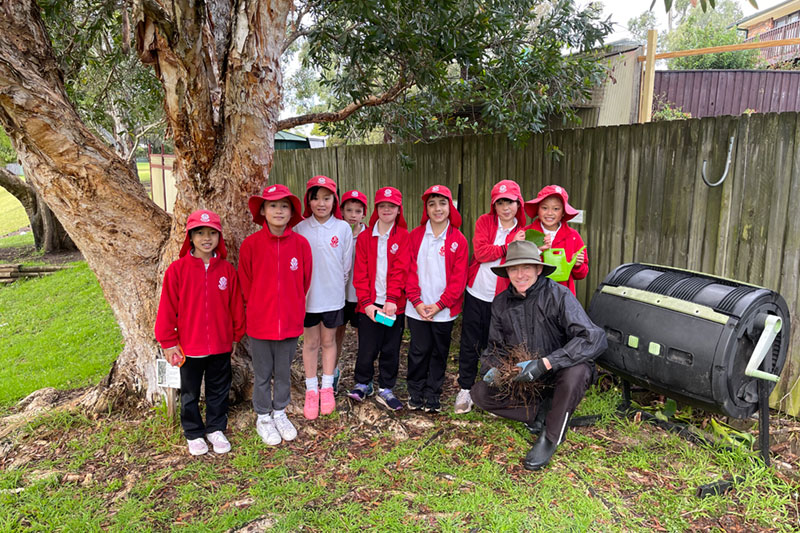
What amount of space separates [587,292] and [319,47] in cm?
380

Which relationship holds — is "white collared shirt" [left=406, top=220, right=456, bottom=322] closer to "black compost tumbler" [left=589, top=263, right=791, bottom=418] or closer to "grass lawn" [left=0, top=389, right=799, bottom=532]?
"grass lawn" [left=0, top=389, right=799, bottom=532]

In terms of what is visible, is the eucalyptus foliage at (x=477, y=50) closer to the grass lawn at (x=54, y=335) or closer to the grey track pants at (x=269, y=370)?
the grey track pants at (x=269, y=370)

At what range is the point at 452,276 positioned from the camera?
3990mm

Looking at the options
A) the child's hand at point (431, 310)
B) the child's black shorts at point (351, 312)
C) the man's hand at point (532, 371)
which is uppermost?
the child's hand at point (431, 310)

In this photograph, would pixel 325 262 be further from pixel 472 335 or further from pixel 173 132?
pixel 173 132

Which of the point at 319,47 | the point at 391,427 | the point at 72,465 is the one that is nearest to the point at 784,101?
the point at 319,47

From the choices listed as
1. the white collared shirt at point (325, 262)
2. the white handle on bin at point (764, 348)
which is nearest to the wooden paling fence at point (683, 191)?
the white handle on bin at point (764, 348)

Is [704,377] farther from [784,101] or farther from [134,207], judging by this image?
[784,101]

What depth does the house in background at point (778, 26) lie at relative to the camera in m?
16.4

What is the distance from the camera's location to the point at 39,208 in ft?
42.6

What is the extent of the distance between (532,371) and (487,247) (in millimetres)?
1110

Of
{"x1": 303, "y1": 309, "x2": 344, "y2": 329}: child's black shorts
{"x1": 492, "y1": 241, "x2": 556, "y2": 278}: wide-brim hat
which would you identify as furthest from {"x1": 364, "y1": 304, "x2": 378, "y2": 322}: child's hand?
{"x1": 492, "y1": 241, "x2": 556, "y2": 278}: wide-brim hat

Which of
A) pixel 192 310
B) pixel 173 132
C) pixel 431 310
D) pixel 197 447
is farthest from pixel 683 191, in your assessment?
→ pixel 197 447

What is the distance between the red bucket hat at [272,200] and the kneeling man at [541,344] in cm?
164
